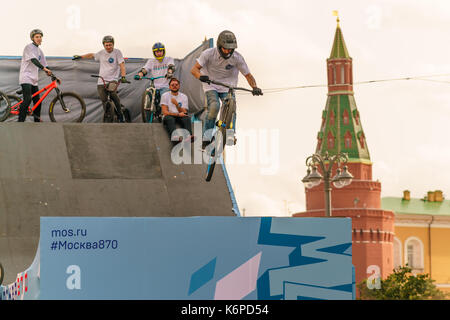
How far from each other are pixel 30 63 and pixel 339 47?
385ft

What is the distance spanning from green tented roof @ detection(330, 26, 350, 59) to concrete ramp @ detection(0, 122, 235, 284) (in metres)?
116

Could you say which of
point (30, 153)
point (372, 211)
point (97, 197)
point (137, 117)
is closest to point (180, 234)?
point (97, 197)

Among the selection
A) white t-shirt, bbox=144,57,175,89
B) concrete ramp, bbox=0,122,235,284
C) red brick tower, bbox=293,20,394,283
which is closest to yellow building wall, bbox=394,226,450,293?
red brick tower, bbox=293,20,394,283

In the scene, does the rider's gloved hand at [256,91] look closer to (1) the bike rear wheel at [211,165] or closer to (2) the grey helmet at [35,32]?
(1) the bike rear wheel at [211,165]

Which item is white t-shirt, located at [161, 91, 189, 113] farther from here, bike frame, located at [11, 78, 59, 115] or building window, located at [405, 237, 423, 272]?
building window, located at [405, 237, 423, 272]

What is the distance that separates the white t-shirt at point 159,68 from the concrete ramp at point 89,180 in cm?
131

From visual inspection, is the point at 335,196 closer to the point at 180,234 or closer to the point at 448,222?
the point at 448,222

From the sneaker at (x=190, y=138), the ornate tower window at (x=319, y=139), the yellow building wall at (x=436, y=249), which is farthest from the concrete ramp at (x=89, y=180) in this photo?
the yellow building wall at (x=436, y=249)

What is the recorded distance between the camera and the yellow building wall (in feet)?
428

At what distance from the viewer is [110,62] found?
21078 millimetres

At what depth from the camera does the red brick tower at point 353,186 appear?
127m

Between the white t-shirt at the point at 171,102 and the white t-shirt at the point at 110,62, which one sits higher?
the white t-shirt at the point at 110,62

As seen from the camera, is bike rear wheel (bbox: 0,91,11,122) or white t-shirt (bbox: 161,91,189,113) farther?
bike rear wheel (bbox: 0,91,11,122)

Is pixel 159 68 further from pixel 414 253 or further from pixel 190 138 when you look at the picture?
pixel 414 253
